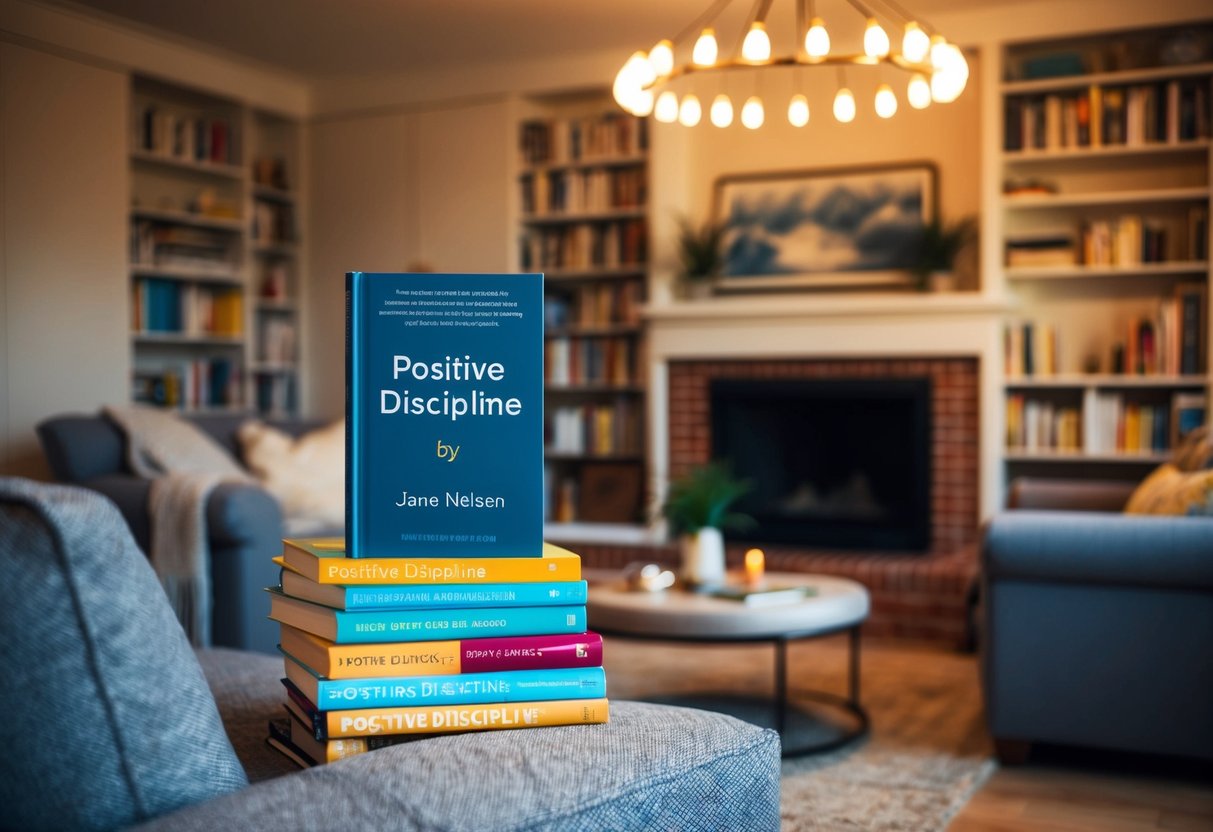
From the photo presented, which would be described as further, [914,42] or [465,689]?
[914,42]

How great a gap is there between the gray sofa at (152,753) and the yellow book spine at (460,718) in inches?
0.9

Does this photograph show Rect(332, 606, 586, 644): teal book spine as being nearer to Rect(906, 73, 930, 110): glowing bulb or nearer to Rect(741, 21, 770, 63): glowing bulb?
Rect(741, 21, 770, 63): glowing bulb

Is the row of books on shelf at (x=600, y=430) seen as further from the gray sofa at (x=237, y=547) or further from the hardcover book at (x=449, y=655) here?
the hardcover book at (x=449, y=655)

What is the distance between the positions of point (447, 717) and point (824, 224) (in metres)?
A: 4.55

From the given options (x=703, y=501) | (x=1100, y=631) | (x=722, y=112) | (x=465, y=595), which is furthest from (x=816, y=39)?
(x=465, y=595)

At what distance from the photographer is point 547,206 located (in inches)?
235

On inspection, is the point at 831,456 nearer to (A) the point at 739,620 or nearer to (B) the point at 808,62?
(B) the point at 808,62

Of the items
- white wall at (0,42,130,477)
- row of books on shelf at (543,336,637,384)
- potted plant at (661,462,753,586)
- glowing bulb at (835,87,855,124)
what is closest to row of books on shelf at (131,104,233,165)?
white wall at (0,42,130,477)

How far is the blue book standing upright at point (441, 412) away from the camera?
111 cm

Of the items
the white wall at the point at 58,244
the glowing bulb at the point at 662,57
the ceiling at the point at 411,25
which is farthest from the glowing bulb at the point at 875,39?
the white wall at the point at 58,244

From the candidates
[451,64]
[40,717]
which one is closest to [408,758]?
[40,717]

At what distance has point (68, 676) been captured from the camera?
2.99 ft

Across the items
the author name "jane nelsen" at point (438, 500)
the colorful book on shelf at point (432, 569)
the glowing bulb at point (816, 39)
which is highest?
the glowing bulb at point (816, 39)

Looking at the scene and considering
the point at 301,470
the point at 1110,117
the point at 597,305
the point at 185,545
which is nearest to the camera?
the point at 185,545
